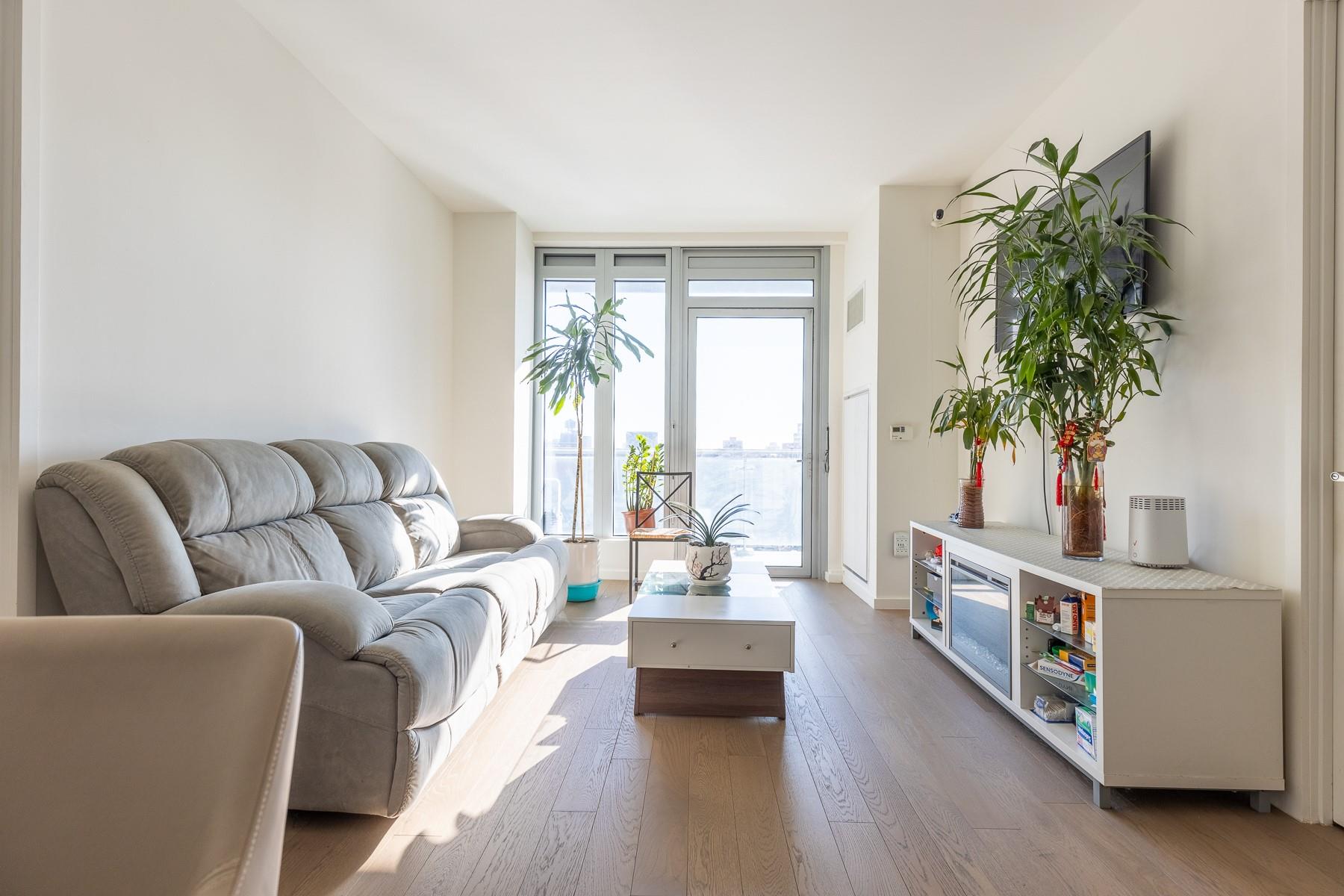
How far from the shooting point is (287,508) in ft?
8.66

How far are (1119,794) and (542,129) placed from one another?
3876 mm

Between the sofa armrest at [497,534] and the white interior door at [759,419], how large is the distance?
1.98 m

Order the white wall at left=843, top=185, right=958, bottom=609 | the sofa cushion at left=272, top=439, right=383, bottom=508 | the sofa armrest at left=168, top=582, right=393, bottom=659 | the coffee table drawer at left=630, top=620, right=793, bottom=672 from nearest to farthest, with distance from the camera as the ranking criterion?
the sofa armrest at left=168, top=582, right=393, bottom=659 → the coffee table drawer at left=630, top=620, right=793, bottom=672 → the sofa cushion at left=272, top=439, right=383, bottom=508 → the white wall at left=843, top=185, right=958, bottom=609

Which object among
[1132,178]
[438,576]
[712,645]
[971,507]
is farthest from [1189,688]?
[438,576]

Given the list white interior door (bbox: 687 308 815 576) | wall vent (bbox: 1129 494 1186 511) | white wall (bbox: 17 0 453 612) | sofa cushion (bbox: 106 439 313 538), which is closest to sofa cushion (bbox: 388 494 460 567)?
white wall (bbox: 17 0 453 612)

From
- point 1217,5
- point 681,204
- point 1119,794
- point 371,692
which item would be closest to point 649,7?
point 1217,5

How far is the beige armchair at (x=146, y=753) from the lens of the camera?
2.86 ft

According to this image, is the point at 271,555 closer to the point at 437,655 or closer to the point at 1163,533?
the point at 437,655

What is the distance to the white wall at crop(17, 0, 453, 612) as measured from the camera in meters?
2.05

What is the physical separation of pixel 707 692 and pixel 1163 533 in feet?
5.48

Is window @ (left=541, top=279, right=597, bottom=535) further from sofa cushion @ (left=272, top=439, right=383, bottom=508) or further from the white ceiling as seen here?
sofa cushion @ (left=272, top=439, right=383, bottom=508)

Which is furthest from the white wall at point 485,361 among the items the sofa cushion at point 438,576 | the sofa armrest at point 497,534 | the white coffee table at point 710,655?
the white coffee table at point 710,655

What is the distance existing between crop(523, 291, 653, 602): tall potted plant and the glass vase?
2.99 m

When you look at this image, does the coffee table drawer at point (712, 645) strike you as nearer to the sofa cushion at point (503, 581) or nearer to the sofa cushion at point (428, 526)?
the sofa cushion at point (503, 581)
